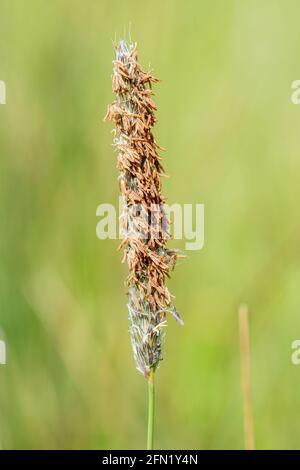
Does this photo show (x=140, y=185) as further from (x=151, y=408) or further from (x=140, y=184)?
(x=151, y=408)

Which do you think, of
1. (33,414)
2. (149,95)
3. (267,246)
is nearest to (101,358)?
(33,414)

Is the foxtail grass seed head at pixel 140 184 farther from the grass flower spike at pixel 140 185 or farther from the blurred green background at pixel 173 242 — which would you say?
the blurred green background at pixel 173 242

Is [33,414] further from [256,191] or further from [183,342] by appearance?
[256,191]

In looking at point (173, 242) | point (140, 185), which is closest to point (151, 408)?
point (140, 185)

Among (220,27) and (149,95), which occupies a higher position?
(220,27)

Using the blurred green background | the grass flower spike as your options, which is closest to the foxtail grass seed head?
the grass flower spike

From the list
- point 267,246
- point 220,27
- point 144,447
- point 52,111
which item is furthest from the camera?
point 220,27
